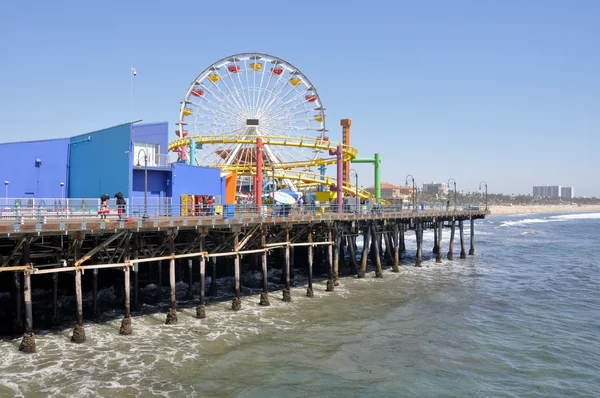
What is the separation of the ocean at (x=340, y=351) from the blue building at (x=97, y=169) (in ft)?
23.6

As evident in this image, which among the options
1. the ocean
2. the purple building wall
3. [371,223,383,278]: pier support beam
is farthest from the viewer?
[371,223,383,278]: pier support beam

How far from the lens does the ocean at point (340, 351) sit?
58.9ft

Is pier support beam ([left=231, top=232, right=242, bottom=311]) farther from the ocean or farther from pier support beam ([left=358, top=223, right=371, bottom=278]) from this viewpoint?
pier support beam ([left=358, top=223, right=371, bottom=278])

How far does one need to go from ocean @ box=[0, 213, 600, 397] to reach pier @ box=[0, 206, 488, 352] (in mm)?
1380

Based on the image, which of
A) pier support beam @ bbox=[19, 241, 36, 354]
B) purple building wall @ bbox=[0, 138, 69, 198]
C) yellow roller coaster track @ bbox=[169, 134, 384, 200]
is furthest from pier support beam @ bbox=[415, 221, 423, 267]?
pier support beam @ bbox=[19, 241, 36, 354]

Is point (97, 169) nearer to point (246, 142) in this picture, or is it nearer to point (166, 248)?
point (166, 248)

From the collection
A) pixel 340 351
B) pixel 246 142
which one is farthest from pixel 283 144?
pixel 340 351

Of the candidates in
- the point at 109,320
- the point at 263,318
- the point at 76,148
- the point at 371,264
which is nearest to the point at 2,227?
the point at 109,320

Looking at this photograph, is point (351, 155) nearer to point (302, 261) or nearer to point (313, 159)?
point (313, 159)

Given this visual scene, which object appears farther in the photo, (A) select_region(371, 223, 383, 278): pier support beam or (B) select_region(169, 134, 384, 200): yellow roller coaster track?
(B) select_region(169, 134, 384, 200): yellow roller coaster track

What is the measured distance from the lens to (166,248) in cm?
3017

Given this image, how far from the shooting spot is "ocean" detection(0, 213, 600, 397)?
1795 centimetres

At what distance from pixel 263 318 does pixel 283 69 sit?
38.8 meters

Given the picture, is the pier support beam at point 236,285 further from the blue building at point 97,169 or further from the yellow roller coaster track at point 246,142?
the yellow roller coaster track at point 246,142
